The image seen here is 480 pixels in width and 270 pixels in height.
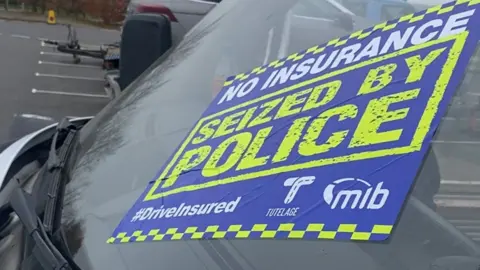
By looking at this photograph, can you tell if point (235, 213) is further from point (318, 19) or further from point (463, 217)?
point (318, 19)

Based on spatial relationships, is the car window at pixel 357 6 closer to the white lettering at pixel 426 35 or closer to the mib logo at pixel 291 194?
the white lettering at pixel 426 35

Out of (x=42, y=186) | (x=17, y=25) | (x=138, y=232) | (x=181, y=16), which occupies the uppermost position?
(x=138, y=232)

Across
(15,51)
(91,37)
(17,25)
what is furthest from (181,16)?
(17,25)

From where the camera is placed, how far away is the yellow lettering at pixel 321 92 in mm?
1601

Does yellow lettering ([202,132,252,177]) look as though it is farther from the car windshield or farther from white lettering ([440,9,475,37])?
white lettering ([440,9,475,37])

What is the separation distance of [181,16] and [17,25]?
36.9ft

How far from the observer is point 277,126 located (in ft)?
5.39

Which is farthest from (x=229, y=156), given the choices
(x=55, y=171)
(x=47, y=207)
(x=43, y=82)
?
(x=43, y=82)

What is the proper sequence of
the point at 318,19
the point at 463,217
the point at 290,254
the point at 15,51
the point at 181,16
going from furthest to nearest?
the point at 15,51, the point at 181,16, the point at 318,19, the point at 463,217, the point at 290,254

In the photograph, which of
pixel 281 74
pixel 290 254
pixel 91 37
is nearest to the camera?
pixel 290 254

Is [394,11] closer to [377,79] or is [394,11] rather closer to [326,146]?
[377,79]

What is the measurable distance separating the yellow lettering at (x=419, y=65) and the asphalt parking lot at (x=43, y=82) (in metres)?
6.96

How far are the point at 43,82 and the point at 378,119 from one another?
36.5 feet

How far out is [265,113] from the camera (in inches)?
67.2
